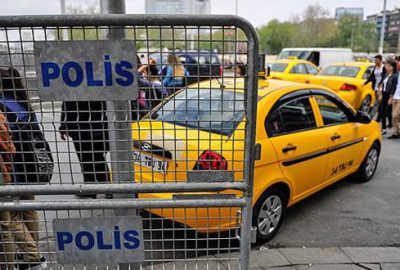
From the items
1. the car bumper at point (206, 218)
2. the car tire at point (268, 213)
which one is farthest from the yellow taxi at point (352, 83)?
the car bumper at point (206, 218)

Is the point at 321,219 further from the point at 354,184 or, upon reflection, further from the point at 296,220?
the point at 354,184

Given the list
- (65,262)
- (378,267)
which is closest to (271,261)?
(378,267)

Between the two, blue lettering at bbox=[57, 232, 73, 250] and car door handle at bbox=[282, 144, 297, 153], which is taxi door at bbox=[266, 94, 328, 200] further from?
blue lettering at bbox=[57, 232, 73, 250]

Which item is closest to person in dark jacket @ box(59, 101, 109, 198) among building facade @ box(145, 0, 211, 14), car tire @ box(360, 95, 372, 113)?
car tire @ box(360, 95, 372, 113)

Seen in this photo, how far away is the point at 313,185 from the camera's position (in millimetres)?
4375

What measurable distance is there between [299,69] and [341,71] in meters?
2.11

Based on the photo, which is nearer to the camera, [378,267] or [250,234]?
[250,234]

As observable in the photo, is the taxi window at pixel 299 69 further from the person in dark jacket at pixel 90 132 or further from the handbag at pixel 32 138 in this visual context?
the handbag at pixel 32 138

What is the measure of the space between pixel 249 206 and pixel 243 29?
831 mm

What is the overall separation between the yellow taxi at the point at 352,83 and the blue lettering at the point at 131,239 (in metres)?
10.0

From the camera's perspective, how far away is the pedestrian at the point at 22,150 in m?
1.76

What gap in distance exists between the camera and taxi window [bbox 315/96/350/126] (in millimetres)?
4871

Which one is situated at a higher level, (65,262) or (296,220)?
(65,262)

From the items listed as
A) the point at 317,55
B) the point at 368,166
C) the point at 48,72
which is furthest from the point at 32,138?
the point at 317,55
